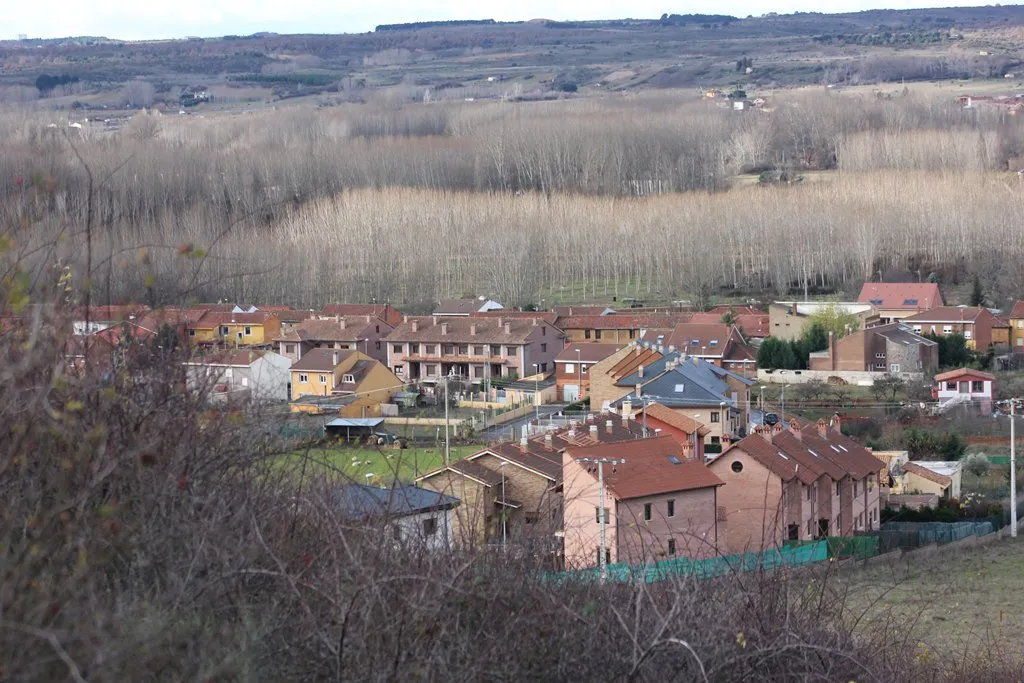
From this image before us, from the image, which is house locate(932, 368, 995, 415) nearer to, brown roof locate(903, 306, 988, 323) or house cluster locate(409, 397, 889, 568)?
brown roof locate(903, 306, 988, 323)

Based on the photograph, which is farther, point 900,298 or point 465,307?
point 900,298

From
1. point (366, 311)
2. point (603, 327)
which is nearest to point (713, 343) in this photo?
point (603, 327)

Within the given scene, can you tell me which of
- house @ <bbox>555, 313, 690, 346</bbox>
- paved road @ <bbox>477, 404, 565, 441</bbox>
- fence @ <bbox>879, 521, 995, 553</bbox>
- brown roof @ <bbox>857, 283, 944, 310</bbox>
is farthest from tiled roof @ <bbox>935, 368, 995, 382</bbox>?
fence @ <bbox>879, 521, 995, 553</bbox>

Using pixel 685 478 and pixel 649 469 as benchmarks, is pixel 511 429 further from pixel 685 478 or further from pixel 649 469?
pixel 649 469

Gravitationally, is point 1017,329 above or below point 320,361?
below

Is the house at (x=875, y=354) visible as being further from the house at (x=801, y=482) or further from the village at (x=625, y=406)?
the house at (x=801, y=482)
